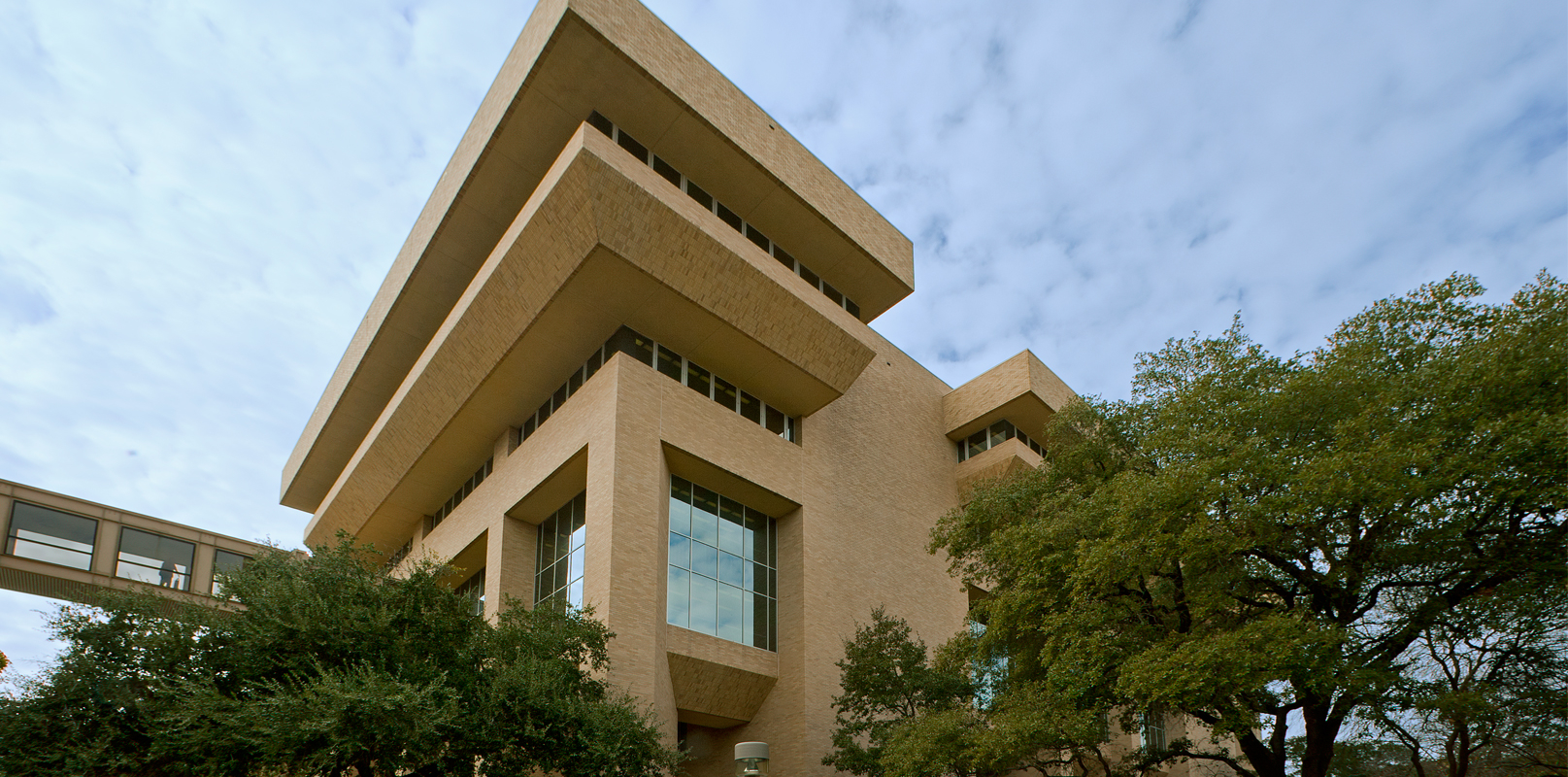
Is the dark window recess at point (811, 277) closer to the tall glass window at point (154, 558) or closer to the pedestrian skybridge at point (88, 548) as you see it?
the pedestrian skybridge at point (88, 548)

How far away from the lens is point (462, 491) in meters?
35.3

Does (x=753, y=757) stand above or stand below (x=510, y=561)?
below

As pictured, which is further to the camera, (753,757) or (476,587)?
(476,587)

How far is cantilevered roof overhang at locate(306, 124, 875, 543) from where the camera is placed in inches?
957

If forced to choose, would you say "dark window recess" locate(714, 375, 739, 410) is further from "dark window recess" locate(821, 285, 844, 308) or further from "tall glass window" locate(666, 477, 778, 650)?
"dark window recess" locate(821, 285, 844, 308)

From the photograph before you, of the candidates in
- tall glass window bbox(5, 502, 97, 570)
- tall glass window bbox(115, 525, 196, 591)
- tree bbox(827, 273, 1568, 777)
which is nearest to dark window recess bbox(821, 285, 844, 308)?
tree bbox(827, 273, 1568, 777)

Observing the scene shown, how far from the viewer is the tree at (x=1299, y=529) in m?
14.8

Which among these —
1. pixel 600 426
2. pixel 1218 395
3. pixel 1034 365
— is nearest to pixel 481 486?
pixel 600 426

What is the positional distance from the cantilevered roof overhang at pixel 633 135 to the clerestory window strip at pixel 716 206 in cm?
25

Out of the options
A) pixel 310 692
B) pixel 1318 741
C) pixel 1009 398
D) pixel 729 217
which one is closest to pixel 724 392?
pixel 729 217

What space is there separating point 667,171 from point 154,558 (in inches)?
962

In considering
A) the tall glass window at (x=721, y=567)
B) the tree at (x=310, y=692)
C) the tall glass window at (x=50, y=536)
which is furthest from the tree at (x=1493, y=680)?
the tall glass window at (x=50, y=536)

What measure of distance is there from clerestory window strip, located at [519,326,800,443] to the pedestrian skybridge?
11085 mm

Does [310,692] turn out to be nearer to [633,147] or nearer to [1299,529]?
[1299,529]
